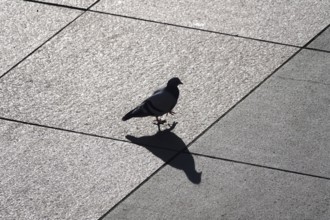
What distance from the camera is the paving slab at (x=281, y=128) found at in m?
7.11

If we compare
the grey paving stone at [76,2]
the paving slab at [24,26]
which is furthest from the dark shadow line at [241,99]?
the grey paving stone at [76,2]

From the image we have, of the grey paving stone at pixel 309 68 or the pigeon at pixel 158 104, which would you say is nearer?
the pigeon at pixel 158 104

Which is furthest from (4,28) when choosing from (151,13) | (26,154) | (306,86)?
(306,86)

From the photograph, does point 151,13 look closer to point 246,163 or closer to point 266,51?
point 266,51

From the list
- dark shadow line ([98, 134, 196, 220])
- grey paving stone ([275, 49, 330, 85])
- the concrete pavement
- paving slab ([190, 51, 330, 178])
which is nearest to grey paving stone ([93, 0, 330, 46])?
the concrete pavement

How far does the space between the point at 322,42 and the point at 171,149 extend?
2519 millimetres

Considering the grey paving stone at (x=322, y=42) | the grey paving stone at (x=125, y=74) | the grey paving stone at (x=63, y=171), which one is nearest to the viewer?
the grey paving stone at (x=63, y=171)

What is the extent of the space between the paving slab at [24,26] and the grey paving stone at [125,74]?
→ 0.52ft

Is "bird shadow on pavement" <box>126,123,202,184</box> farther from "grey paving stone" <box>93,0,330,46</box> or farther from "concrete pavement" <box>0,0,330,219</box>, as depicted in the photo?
"grey paving stone" <box>93,0,330,46</box>

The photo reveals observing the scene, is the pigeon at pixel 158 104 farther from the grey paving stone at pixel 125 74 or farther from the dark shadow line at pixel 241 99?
the dark shadow line at pixel 241 99

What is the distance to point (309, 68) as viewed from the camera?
838cm

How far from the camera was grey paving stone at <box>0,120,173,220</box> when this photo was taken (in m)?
6.58

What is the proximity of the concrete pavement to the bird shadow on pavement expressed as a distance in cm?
1

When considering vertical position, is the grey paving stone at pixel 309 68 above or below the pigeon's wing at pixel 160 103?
below
